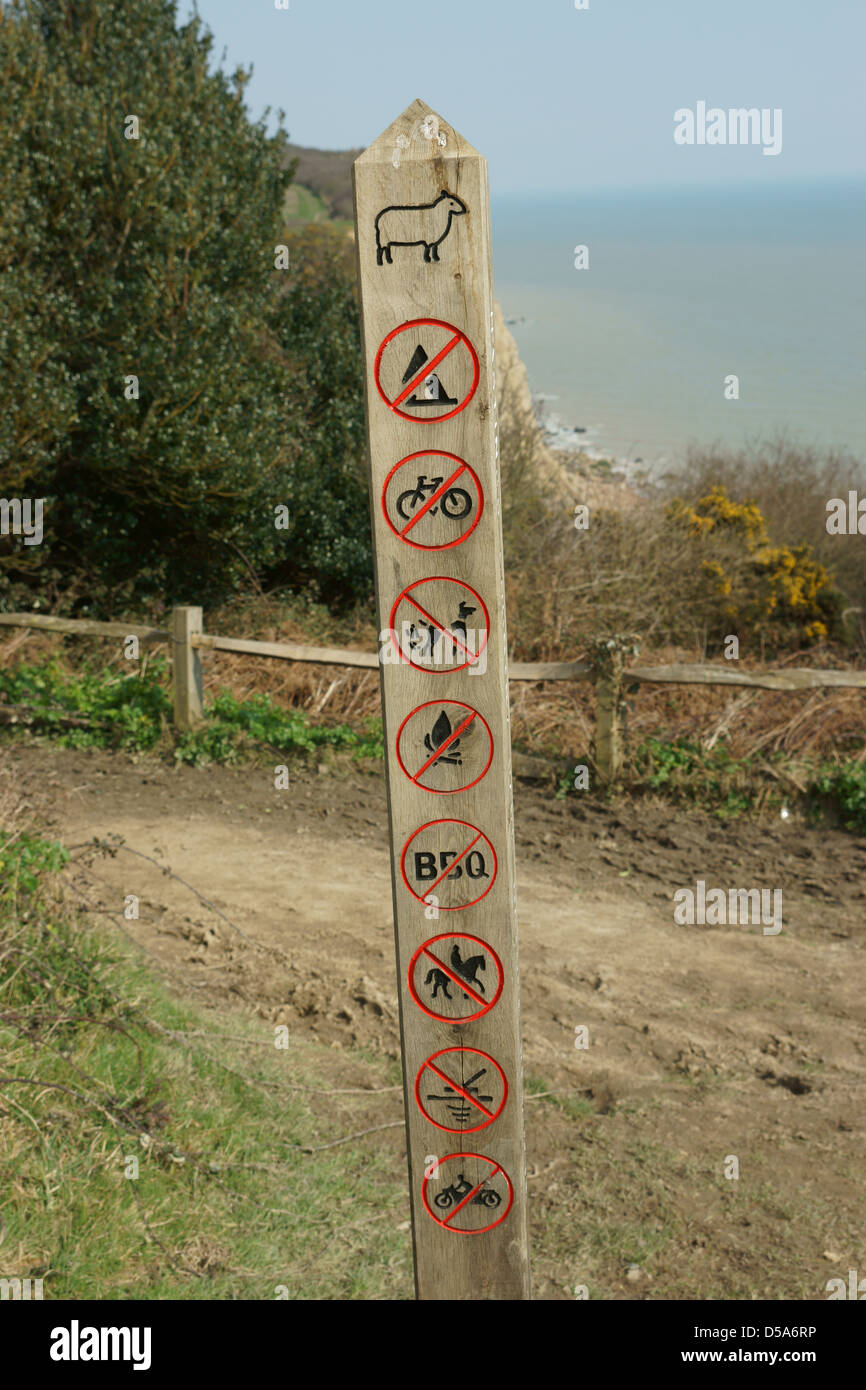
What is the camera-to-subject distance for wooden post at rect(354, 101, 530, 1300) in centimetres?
196

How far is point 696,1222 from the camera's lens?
3.74 meters

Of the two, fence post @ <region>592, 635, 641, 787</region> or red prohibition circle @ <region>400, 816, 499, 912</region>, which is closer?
red prohibition circle @ <region>400, 816, 499, 912</region>

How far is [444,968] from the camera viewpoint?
2.23 meters

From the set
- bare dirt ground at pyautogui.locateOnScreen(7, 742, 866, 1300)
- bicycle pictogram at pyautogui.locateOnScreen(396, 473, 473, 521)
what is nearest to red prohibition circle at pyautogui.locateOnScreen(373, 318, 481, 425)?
bicycle pictogram at pyautogui.locateOnScreen(396, 473, 473, 521)

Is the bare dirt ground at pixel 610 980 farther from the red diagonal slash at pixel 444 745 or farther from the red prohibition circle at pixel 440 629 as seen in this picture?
the red prohibition circle at pixel 440 629

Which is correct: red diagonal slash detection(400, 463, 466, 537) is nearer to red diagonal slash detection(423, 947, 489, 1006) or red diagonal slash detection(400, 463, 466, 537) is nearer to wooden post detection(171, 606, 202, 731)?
red diagonal slash detection(423, 947, 489, 1006)

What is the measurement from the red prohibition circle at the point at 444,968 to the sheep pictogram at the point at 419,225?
1250 millimetres

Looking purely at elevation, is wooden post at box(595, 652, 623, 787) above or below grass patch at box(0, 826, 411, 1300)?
above

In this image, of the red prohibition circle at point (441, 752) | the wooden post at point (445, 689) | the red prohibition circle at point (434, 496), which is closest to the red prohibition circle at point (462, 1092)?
the wooden post at point (445, 689)

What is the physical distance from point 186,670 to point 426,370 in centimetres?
672

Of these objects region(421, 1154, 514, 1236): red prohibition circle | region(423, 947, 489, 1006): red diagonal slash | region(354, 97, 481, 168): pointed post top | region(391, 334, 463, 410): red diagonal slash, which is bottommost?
region(421, 1154, 514, 1236): red prohibition circle

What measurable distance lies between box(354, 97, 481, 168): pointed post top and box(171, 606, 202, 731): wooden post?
6.75 metres

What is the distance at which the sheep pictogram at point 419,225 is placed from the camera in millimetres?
1943

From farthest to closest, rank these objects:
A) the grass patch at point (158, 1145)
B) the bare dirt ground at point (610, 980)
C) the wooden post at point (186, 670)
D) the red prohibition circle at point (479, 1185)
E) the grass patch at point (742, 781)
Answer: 1. the wooden post at point (186, 670)
2. the grass patch at point (742, 781)
3. the bare dirt ground at point (610, 980)
4. the grass patch at point (158, 1145)
5. the red prohibition circle at point (479, 1185)
